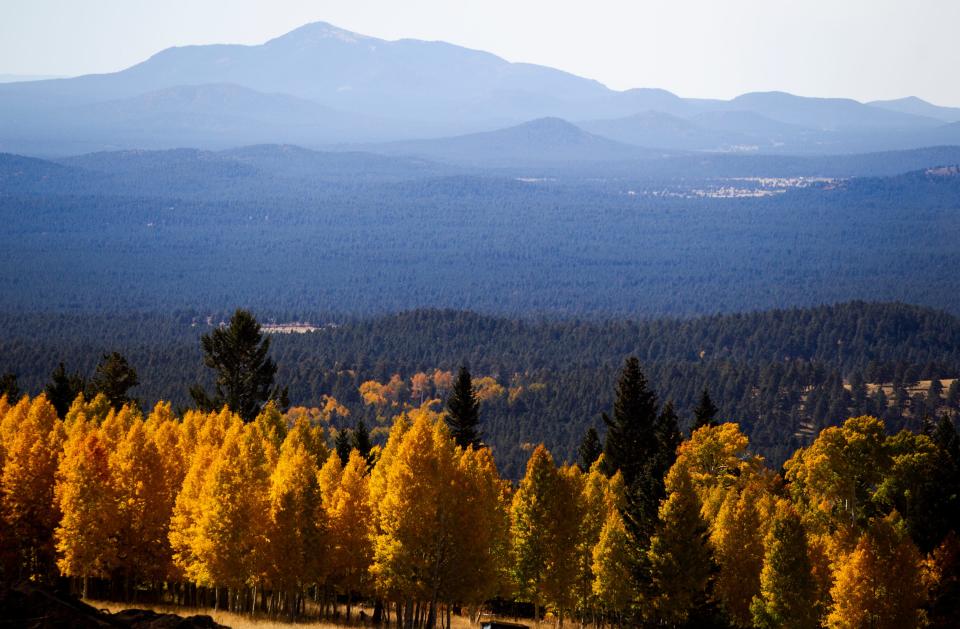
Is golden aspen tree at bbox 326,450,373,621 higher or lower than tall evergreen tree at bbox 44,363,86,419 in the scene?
higher

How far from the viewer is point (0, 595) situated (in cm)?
4091

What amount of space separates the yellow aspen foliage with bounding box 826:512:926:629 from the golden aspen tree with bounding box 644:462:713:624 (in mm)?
6852

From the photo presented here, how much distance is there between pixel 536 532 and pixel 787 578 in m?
12.0

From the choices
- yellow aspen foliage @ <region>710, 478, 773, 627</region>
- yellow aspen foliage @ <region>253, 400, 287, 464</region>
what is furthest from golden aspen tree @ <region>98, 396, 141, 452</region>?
yellow aspen foliage @ <region>710, 478, 773, 627</region>

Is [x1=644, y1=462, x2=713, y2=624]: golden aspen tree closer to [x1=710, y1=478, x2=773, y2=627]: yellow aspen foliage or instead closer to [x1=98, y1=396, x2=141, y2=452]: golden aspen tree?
[x1=710, y1=478, x2=773, y2=627]: yellow aspen foliage

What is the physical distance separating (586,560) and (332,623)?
48.5 feet

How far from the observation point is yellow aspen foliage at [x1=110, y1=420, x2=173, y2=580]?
228ft

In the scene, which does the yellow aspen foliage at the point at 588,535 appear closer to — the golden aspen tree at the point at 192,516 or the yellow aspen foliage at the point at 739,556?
the yellow aspen foliage at the point at 739,556

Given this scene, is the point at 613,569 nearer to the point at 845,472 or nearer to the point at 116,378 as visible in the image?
the point at 845,472

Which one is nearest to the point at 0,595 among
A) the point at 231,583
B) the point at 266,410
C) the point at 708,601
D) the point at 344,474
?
the point at 231,583

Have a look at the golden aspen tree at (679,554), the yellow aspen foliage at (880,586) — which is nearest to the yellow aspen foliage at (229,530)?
the golden aspen tree at (679,554)

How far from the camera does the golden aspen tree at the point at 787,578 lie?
66.2 meters

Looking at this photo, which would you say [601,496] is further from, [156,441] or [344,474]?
[156,441]

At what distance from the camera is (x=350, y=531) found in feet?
219
